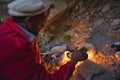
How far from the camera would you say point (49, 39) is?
Answer: 177 inches

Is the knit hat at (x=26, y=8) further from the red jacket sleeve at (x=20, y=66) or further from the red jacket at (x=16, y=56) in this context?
the red jacket sleeve at (x=20, y=66)

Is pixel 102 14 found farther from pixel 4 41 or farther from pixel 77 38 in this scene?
pixel 4 41

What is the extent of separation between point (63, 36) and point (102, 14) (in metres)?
0.75

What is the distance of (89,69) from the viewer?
10.7 ft

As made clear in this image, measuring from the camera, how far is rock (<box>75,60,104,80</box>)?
3.17 metres

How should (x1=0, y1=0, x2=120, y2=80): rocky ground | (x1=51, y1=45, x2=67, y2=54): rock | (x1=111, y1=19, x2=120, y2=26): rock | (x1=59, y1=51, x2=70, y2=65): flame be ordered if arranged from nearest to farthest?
(x1=0, y1=0, x2=120, y2=80): rocky ground, (x1=59, y1=51, x2=70, y2=65): flame, (x1=51, y1=45, x2=67, y2=54): rock, (x1=111, y1=19, x2=120, y2=26): rock

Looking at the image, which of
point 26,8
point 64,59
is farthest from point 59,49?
point 26,8

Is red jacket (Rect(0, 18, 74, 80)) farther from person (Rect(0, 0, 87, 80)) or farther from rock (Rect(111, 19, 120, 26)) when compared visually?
rock (Rect(111, 19, 120, 26))

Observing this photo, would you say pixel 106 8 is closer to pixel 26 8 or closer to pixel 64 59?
pixel 64 59

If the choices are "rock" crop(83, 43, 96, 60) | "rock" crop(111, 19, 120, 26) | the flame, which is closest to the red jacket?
the flame

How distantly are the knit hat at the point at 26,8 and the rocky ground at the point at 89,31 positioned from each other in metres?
1.23

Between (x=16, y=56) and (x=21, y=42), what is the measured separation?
12 cm

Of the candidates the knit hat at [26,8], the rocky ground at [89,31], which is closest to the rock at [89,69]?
the rocky ground at [89,31]

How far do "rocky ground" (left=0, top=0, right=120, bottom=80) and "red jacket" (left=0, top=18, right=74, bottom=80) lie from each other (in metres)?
1.08
